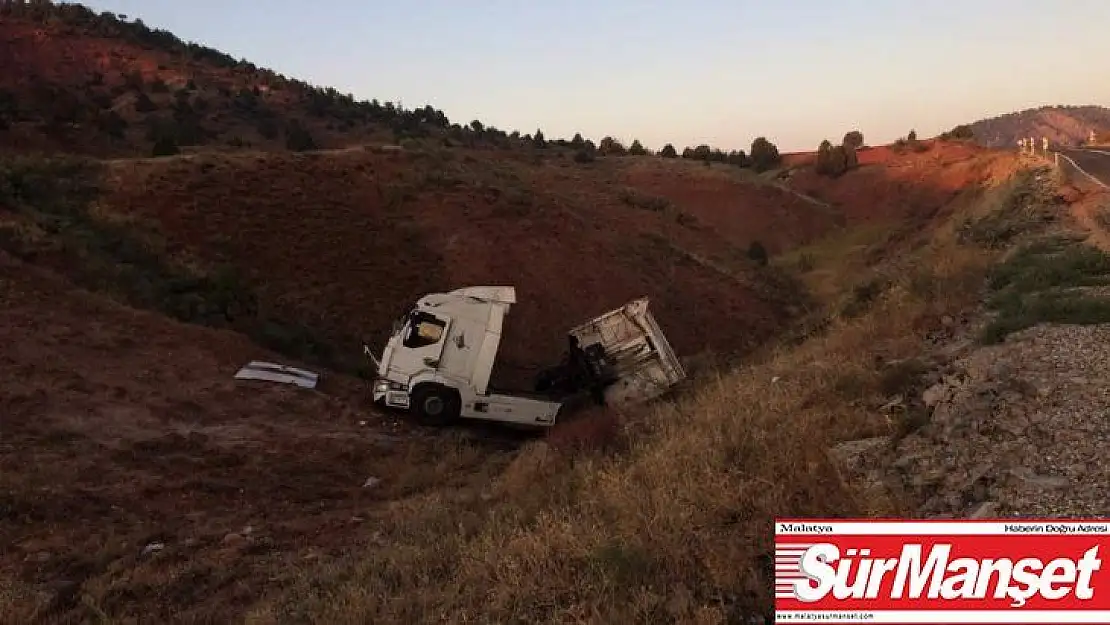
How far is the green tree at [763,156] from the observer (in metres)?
74.4

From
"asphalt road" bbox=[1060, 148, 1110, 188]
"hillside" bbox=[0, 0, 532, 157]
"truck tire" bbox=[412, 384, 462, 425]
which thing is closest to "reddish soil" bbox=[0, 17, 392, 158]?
"hillside" bbox=[0, 0, 532, 157]

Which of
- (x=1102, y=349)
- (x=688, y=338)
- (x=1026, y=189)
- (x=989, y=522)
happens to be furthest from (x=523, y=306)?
(x=989, y=522)

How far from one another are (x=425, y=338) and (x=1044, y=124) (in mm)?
157050

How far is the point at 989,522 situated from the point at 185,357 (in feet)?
50.8

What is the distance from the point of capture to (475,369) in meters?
14.8

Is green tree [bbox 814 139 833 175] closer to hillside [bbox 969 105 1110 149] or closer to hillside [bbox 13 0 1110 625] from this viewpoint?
hillside [bbox 13 0 1110 625]

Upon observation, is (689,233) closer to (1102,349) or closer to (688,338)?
(688,338)

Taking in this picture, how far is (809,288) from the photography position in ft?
117

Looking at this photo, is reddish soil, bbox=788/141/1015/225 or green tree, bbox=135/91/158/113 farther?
reddish soil, bbox=788/141/1015/225

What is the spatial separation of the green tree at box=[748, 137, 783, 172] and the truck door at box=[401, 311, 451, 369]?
6391 cm

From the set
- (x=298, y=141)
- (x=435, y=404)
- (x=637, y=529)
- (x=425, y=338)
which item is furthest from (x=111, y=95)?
(x=637, y=529)

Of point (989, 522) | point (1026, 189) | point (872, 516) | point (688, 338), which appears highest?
point (1026, 189)

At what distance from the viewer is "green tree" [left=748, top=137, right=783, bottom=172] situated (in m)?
74.4

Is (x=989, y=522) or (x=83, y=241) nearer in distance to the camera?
(x=989, y=522)
